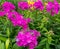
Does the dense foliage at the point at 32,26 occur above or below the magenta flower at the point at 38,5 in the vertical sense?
below

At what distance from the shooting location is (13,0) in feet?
15.9

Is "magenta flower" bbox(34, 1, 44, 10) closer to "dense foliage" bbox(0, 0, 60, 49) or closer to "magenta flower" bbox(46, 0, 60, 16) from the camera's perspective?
"dense foliage" bbox(0, 0, 60, 49)

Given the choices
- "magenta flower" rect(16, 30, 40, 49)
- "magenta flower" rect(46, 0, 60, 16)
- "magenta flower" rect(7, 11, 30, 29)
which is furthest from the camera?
"magenta flower" rect(46, 0, 60, 16)

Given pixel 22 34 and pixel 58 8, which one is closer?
pixel 22 34

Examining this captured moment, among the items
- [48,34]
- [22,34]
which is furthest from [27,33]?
[48,34]

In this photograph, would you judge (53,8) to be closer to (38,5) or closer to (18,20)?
(38,5)

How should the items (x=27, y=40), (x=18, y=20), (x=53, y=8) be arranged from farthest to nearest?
1. (x=53, y=8)
2. (x=18, y=20)
3. (x=27, y=40)

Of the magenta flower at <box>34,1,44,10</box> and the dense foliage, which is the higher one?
the magenta flower at <box>34,1,44,10</box>

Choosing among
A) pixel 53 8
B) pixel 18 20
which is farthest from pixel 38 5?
→ pixel 18 20

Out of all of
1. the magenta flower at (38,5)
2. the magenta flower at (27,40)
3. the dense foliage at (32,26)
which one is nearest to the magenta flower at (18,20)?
the dense foliage at (32,26)

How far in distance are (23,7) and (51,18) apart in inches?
16.0

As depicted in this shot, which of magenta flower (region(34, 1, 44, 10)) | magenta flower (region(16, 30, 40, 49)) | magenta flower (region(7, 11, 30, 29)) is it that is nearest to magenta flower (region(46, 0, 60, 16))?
magenta flower (region(34, 1, 44, 10))

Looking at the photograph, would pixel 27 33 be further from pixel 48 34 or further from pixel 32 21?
pixel 32 21

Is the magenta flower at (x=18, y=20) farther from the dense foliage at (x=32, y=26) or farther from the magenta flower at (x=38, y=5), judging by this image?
the magenta flower at (x=38, y=5)
